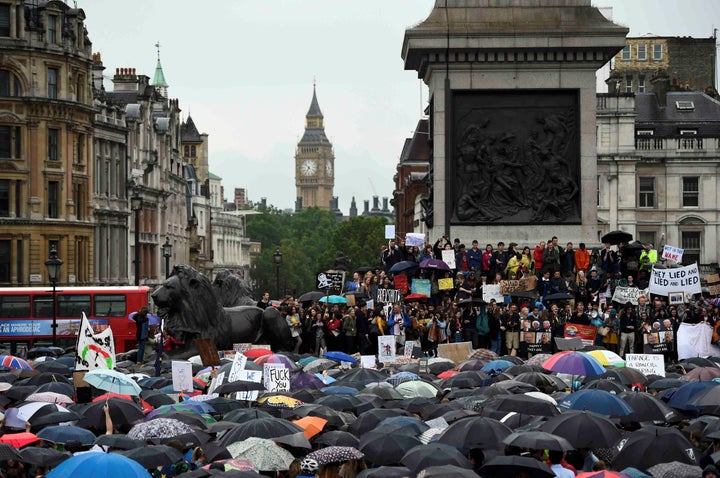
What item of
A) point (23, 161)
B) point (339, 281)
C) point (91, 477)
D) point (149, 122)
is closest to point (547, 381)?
point (91, 477)

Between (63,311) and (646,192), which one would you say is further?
(646,192)

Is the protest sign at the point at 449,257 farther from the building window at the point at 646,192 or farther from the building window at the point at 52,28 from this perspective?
the building window at the point at 646,192

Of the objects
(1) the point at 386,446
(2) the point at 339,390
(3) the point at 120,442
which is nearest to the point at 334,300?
(2) the point at 339,390

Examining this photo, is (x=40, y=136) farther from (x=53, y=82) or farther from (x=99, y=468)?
(x=99, y=468)

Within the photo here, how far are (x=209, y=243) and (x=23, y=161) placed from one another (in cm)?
7509

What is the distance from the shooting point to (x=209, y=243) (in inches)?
6097

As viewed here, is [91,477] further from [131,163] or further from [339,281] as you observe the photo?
[131,163]

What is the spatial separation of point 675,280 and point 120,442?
1938cm

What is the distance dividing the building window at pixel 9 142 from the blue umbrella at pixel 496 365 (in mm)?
56154

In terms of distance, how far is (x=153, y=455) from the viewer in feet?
55.5

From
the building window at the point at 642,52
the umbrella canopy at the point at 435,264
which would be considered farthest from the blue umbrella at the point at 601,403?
the building window at the point at 642,52

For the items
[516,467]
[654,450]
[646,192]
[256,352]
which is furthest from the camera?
[646,192]

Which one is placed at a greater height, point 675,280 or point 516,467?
point 675,280

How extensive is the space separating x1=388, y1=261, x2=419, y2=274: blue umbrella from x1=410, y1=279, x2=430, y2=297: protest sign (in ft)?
1.68
